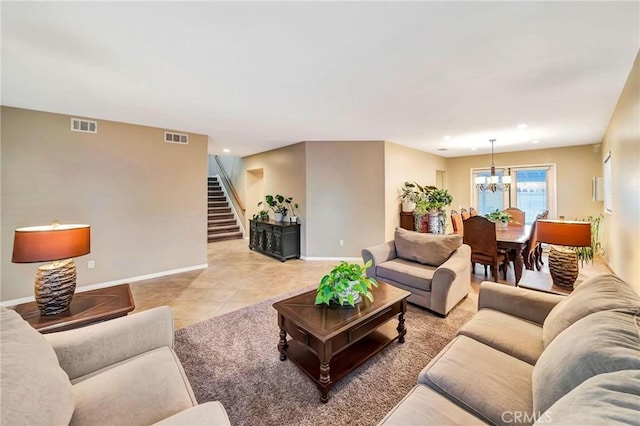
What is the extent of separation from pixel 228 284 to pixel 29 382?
3108mm

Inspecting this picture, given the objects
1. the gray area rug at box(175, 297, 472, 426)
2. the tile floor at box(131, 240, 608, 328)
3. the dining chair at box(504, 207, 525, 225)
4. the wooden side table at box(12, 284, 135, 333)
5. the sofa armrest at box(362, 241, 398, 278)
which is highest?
the dining chair at box(504, 207, 525, 225)

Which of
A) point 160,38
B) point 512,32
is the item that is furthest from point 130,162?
point 512,32

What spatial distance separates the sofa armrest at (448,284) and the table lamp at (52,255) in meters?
3.29

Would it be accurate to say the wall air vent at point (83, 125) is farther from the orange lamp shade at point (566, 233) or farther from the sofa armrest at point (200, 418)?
the orange lamp shade at point (566, 233)

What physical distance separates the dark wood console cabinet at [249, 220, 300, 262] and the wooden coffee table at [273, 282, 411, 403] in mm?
3152

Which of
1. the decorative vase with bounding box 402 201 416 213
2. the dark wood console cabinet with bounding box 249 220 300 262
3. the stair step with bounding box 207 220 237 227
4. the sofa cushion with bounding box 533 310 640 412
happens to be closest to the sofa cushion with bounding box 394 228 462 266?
the sofa cushion with bounding box 533 310 640 412

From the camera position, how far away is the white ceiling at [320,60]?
1618mm

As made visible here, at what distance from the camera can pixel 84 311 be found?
1916 millimetres

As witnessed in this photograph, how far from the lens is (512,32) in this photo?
1.80 m

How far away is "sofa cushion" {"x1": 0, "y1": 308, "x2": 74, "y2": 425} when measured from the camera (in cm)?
77

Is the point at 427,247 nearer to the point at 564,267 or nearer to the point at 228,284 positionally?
the point at 564,267

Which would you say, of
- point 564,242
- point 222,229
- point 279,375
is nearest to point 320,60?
point 279,375

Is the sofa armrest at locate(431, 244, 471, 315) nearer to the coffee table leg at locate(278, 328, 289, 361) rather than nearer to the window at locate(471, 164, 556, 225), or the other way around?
the coffee table leg at locate(278, 328, 289, 361)

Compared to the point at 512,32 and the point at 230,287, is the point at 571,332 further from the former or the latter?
the point at 230,287
